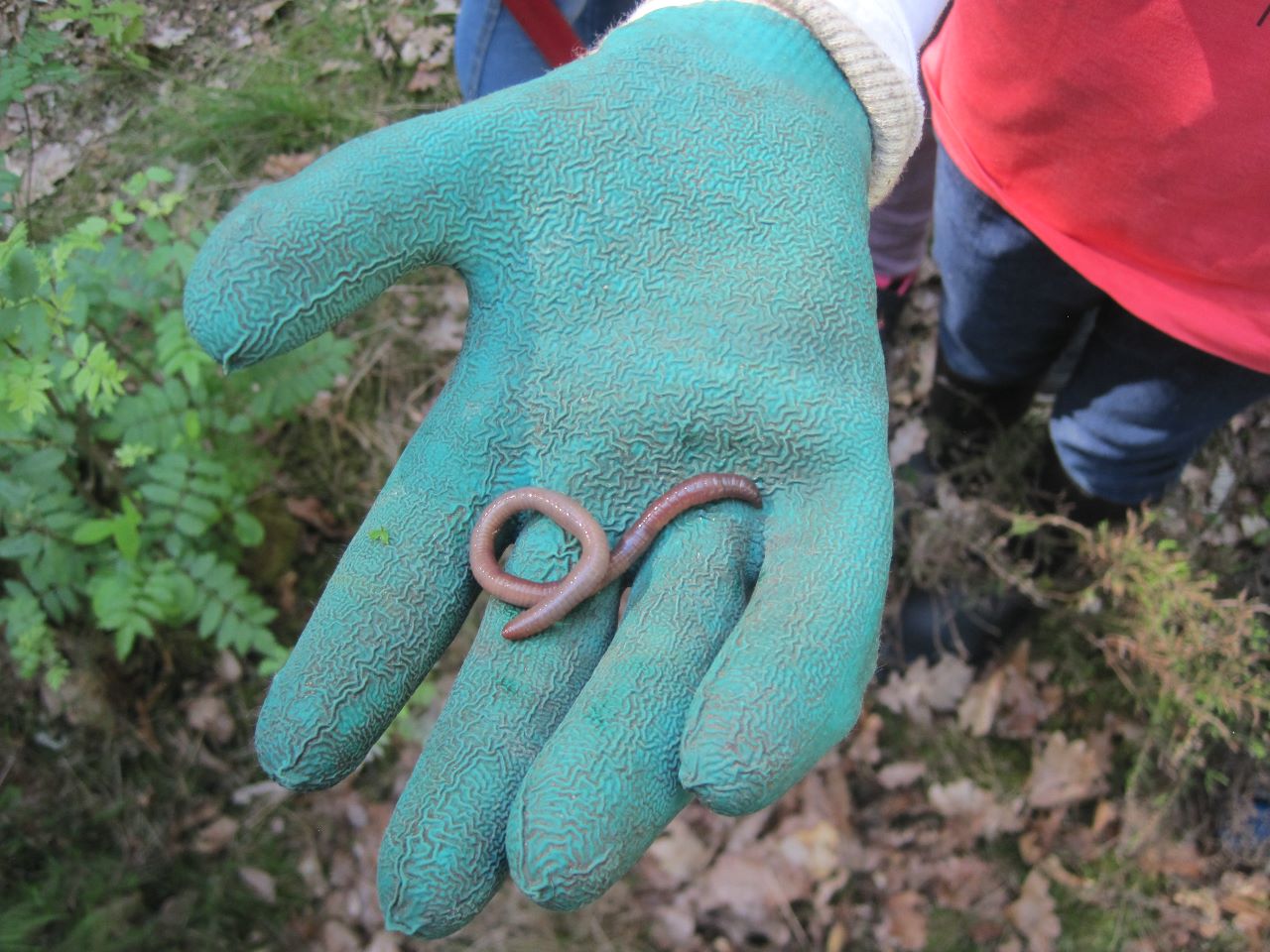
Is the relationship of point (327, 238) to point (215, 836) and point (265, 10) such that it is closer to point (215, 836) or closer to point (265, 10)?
point (215, 836)

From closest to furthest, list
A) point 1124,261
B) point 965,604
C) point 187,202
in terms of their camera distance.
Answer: point 1124,261, point 965,604, point 187,202

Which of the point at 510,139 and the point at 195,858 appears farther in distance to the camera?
the point at 195,858

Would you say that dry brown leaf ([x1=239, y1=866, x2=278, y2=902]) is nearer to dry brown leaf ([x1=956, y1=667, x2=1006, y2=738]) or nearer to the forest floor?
the forest floor

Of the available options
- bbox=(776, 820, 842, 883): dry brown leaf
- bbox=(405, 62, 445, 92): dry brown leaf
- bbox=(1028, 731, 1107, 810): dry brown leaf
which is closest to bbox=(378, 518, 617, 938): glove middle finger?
bbox=(776, 820, 842, 883): dry brown leaf

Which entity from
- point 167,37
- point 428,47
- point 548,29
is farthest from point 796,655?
point 167,37

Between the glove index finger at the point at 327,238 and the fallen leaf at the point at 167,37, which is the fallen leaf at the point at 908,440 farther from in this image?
the fallen leaf at the point at 167,37

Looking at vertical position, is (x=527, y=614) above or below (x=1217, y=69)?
below

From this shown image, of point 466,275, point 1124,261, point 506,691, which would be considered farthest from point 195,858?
point 1124,261

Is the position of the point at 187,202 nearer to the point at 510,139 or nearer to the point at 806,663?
the point at 510,139
